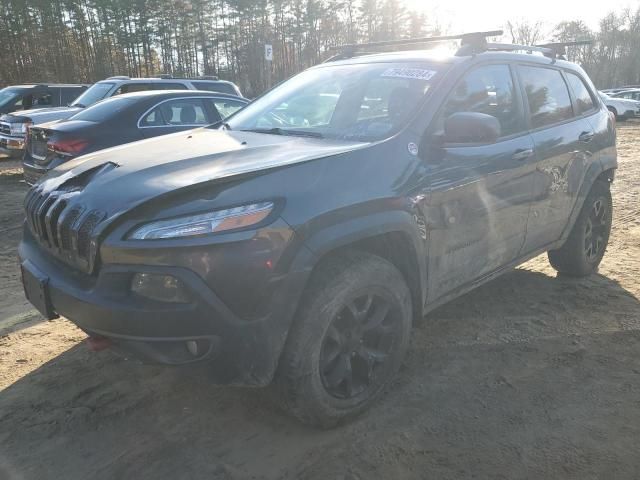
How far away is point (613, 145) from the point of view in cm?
484

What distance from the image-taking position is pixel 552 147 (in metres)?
3.94

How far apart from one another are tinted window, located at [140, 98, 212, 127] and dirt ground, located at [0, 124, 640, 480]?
375 centimetres

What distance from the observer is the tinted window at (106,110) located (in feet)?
22.6

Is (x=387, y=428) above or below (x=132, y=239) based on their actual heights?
below

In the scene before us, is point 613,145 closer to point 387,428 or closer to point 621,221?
point 621,221

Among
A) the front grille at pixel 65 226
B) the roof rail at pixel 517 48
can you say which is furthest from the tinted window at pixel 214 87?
the front grille at pixel 65 226

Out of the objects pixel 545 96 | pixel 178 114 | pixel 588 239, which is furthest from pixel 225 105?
pixel 588 239

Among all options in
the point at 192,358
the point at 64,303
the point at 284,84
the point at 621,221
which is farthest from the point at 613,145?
the point at 64,303

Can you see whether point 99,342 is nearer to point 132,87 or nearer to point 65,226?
point 65,226

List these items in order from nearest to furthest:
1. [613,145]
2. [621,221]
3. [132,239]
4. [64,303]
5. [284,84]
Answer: [132,239] → [64,303] → [284,84] → [613,145] → [621,221]

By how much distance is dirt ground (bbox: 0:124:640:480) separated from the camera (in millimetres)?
2445

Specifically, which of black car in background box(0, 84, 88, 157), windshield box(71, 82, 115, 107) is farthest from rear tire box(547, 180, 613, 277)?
black car in background box(0, 84, 88, 157)

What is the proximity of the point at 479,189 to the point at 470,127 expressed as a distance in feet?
1.63

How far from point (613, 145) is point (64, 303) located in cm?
463
